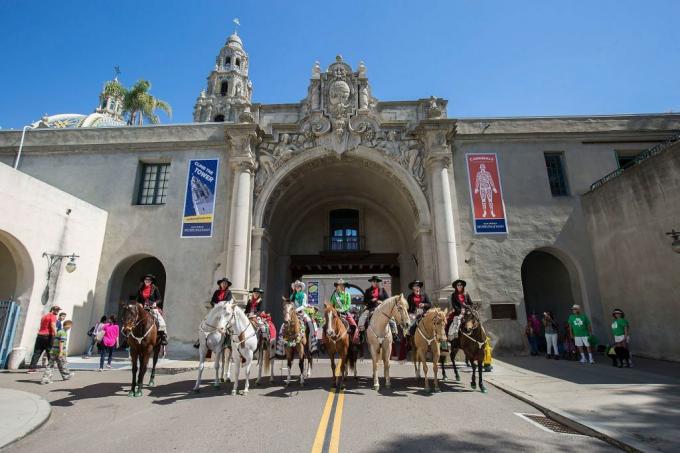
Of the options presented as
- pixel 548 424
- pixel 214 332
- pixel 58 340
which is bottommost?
pixel 548 424

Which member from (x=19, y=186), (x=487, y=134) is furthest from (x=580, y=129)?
(x=19, y=186)

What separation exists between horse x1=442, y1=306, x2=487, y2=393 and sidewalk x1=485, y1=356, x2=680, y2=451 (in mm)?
947

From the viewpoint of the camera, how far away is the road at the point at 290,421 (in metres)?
5.09

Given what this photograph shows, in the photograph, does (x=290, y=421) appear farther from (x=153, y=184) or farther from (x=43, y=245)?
(x=153, y=184)

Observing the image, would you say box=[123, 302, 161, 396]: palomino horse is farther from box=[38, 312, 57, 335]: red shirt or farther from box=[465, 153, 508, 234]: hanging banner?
box=[465, 153, 508, 234]: hanging banner

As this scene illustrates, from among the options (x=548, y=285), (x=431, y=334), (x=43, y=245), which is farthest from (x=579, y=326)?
(x=43, y=245)

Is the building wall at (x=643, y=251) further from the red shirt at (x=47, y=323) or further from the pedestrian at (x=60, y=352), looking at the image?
the red shirt at (x=47, y=323)

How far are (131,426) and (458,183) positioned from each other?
646 inches

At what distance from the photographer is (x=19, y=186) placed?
1279 cm

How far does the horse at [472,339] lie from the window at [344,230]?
1305 centimetres

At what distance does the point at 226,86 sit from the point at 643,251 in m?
62.1

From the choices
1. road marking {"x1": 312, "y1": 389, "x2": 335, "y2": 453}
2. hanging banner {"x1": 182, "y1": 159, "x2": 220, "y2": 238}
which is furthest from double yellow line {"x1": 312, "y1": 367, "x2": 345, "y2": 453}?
hanging banner {"x1": 182, "y1": 159, "x2": 220, "y2": 238}

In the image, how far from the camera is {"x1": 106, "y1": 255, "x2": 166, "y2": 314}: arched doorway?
17062 mm

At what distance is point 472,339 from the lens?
8.80 metres
